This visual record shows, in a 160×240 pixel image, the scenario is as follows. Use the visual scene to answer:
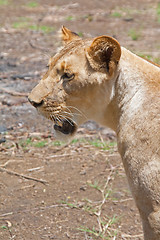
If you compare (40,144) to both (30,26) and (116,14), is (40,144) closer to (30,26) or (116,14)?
(30,26)

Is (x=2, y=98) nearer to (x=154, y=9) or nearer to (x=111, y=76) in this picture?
(x=111, y=76)

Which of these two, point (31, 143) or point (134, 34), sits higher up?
point (31, 143)

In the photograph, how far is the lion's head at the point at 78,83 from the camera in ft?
8.20

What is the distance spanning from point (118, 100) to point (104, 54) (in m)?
0.31

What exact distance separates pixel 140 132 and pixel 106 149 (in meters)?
2.22

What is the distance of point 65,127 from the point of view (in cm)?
288

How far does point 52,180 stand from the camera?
4066 mm

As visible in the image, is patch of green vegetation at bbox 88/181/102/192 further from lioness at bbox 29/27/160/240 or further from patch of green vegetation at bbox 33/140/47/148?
lioness at bbox 29/27/160/240

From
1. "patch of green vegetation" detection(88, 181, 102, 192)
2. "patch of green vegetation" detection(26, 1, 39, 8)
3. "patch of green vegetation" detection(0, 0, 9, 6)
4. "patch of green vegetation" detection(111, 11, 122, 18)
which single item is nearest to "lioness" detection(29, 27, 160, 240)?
"patch of green vegetation" detection(88, 181, 102, 192)

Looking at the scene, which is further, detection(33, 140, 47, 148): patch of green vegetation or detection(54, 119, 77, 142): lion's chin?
detection(33, 140, 47, 148): patch of green vegetation

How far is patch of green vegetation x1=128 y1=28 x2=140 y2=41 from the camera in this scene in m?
8.84

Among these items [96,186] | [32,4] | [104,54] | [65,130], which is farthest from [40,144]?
[32,4]

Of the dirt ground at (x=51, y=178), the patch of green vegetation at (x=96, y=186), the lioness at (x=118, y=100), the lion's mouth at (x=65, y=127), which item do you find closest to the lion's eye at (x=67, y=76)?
the lioness at (x=118, y=100)

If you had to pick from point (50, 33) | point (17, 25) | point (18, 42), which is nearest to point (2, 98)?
point (18, 42)
